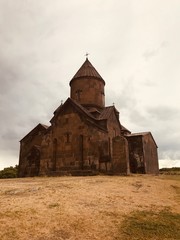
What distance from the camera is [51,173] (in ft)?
61.0

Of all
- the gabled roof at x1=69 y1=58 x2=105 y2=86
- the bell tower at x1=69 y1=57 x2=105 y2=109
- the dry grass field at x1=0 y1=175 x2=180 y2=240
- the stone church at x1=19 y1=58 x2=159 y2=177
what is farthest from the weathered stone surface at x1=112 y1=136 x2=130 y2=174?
the gabled roof at x1=69 y1=58 x2=105 y2=86

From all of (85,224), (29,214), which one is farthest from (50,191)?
(85,224)

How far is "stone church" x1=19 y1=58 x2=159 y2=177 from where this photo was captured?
57.4ft

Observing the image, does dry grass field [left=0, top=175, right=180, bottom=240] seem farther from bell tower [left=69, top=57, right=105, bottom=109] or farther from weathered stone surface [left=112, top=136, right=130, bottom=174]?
bell tower [left=69, top=57, right=105, bottom=109]

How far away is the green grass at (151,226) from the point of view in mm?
4910

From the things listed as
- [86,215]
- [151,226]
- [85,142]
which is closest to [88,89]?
[85,142]

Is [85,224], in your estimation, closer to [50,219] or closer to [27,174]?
[50,219]

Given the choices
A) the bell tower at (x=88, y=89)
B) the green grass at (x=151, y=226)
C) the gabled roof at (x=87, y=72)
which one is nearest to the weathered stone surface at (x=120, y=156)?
the bell tower at (x=88, y=89)

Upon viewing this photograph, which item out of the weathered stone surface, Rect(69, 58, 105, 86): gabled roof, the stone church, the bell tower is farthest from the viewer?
Rect(69, 58, 105, 86): gabled roof

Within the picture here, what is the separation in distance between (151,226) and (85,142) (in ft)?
45.1

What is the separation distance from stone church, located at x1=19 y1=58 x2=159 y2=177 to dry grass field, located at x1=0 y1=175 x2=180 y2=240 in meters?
8.62

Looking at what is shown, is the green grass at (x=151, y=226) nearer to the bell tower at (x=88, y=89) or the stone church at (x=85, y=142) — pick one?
the stone church at (x=85, y=142)

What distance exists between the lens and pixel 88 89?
23.6 metres

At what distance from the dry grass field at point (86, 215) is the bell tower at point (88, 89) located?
15270mm
